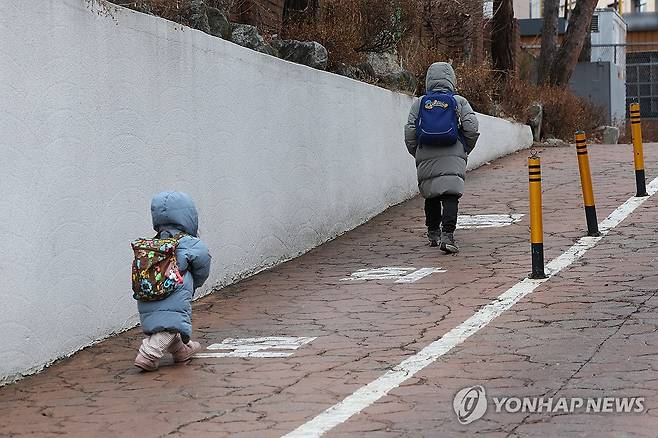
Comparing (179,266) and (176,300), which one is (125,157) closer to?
(179,266)

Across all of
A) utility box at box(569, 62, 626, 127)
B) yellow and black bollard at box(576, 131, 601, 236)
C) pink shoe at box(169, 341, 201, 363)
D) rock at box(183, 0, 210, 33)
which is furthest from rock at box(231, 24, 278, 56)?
utility box at box(569, 62, 626, 127)

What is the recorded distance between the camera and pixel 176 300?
7.96 metres

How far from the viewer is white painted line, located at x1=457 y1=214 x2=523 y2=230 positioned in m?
14.0

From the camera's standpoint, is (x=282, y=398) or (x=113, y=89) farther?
(x=113, y=89)

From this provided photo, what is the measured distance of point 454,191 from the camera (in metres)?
12.2

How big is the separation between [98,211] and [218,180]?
7.56 ft

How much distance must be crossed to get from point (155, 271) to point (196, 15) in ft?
15.6

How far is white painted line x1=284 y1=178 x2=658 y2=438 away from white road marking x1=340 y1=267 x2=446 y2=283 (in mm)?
1067

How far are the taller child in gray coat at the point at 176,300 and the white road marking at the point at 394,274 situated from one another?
3.13 metres

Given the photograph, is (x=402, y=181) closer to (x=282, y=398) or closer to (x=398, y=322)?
(x=398, y=322)

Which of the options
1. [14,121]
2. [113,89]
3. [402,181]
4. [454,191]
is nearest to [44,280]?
[14,121]

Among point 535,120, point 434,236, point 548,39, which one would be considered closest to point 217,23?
point 434,236

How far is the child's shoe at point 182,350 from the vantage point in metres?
8.01

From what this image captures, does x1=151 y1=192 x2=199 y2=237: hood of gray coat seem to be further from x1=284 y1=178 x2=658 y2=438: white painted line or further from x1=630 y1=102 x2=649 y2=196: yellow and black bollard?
x1=630 y1=102 x2=649 y2=196: yellow and black bollard
